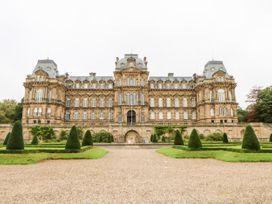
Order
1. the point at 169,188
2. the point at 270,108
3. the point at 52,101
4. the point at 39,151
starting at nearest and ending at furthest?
the point at 169,188, the point at 39,151, the point at 270,108, the point at 52,101

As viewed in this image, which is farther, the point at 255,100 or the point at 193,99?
the point at 193,99

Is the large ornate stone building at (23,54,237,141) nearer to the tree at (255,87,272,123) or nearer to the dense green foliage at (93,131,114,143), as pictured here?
the dense green foliage at (93,131,114,143)

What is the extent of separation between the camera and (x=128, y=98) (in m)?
54.9

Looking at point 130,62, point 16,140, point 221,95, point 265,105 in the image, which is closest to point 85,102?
point 130,62

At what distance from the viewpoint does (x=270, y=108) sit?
4947 cm

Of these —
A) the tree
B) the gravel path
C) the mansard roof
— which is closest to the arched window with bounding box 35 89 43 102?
the mansard roof

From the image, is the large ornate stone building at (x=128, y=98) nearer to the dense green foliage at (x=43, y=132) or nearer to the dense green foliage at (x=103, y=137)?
the dense green foliage at (x=43, y=132)

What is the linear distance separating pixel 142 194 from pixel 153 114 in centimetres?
5134

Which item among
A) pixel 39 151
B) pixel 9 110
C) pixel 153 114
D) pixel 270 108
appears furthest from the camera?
pixel 9 110

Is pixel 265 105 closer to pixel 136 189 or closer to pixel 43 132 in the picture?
pixel 43 132

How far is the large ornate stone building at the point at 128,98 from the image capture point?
2076 inches

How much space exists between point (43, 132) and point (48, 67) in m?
17.6

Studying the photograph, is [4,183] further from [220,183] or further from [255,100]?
[255,100]

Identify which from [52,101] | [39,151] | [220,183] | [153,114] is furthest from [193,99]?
[220,183]
